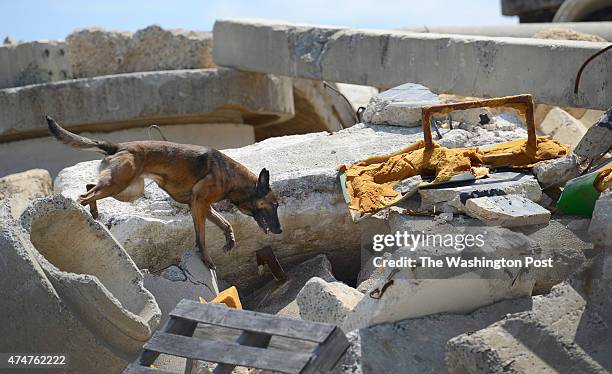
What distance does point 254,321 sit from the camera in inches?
176

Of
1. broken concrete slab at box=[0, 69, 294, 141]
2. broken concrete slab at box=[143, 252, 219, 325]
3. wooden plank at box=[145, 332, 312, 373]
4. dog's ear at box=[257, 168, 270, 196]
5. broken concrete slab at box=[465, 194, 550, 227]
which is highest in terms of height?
wooden plank at box=[145, 332, 312, 373]

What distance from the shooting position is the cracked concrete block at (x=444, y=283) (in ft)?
15.8

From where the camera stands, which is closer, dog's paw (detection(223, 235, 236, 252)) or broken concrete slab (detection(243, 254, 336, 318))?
broken concrete slab (detection(243, 254, 336, 318))

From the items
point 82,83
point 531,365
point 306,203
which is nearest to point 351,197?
point 306,203

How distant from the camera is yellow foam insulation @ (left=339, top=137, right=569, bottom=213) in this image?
6.50 meters

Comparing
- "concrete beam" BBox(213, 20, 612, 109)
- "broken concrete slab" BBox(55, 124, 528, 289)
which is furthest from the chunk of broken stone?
"concrete beam" BBox(213, 20, 612, 109)

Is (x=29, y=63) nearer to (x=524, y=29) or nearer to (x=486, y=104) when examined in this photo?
(x=524, y=29)

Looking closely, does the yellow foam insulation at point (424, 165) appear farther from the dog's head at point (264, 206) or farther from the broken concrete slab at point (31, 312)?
the broken concrete slab at point (31, 312)

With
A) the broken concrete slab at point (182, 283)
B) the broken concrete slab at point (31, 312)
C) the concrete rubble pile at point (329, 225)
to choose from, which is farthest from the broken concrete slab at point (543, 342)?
the broken concrete slab at point (182, 283)

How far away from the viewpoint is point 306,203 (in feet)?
22.8

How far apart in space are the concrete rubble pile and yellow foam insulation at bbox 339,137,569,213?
0.25 feet

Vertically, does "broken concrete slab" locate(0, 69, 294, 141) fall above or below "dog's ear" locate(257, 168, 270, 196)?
below

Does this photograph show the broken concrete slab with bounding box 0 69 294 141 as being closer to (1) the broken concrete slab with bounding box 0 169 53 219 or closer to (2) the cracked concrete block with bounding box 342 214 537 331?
(1) the broken concrete slab with bounding box 0 169 53 219

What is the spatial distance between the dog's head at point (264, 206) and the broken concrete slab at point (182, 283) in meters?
0.40
